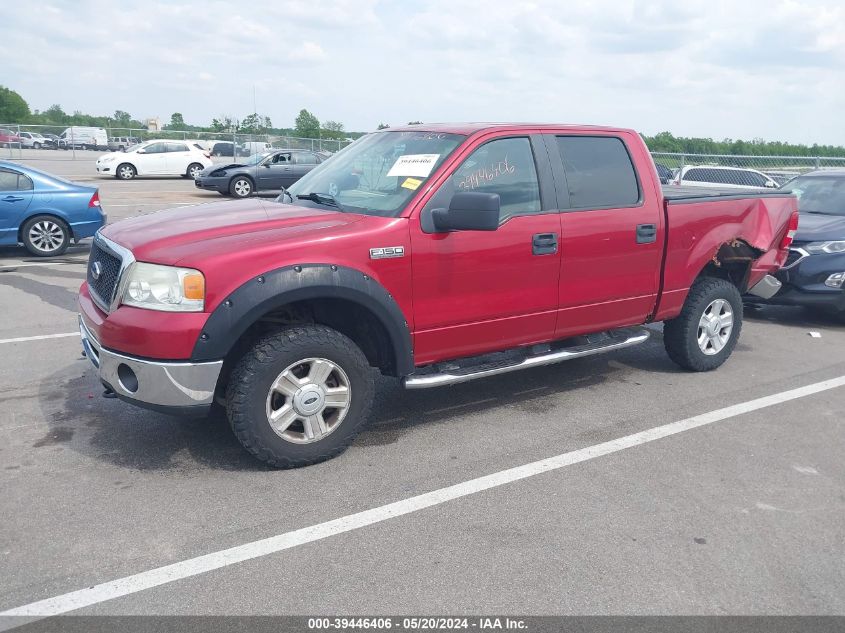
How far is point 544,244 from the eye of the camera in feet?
16.4

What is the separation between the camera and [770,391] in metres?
5.97

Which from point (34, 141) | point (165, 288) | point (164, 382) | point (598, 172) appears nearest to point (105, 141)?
point (34, 141)

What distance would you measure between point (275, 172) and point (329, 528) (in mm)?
20999

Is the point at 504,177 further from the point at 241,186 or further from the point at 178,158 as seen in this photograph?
the point at 178,158

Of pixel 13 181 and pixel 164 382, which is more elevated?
pixel 13 181

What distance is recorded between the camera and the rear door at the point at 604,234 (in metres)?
5.21

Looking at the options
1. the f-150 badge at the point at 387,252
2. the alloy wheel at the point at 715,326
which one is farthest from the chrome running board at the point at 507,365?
the f-150 badge at the point at 387,252

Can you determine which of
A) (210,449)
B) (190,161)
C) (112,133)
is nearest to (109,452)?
(210,449)

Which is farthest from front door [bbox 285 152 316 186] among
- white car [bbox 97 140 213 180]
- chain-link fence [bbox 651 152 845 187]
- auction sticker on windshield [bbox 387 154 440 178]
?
auction sticker on windshield [bbox 387 154 440 178]

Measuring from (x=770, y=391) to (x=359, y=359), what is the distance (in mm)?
3419

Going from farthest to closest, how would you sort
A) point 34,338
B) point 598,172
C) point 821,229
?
1. point 821,229
2. point 34,338
3. point 598,172

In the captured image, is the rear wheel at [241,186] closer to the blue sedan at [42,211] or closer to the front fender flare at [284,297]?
the blue sedan at [42,211]

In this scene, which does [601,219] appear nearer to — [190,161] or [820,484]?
[820,484]

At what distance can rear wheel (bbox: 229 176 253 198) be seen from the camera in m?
23.0
